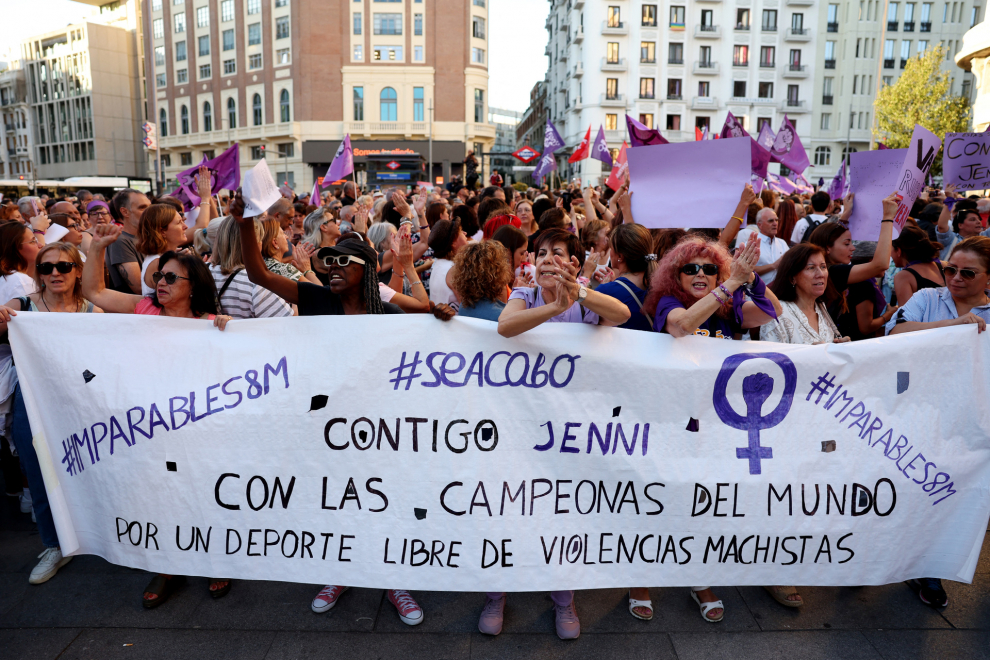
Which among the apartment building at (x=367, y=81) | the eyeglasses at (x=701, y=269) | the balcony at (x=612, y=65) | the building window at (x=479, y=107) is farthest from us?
the balcony at (x=612, y=65)

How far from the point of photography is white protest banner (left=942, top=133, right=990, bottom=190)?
23.6 feet

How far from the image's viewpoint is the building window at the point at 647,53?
198 feet

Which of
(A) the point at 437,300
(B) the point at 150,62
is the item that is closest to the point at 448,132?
(B) the point at 150,62

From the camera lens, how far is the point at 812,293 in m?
3.69

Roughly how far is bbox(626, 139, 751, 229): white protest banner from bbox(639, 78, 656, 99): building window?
199 feet

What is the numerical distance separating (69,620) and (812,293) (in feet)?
13.4

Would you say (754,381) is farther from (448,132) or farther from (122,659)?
(448,132)

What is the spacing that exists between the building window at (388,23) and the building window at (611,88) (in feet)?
61.1

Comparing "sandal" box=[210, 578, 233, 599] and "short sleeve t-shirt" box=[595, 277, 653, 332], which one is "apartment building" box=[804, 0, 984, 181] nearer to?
"short sleeve t-shirt" box=[595, 277, 653, 332]

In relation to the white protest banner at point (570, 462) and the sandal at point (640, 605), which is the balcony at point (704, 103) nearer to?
the white protest banner at point (570, 462)

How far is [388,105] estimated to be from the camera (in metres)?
56.0

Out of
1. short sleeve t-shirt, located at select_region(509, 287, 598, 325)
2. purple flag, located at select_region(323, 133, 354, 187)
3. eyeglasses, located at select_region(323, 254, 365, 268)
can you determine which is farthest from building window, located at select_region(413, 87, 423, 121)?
short sleeve t-shirt, located at select_region(509, 287, 598, 325)

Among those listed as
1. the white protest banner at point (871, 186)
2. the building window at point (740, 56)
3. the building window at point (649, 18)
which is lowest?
the white protest banner at point (871, 186)

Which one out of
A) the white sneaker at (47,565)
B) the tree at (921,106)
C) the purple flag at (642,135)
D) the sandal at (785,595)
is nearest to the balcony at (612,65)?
the tree at (921,106)
